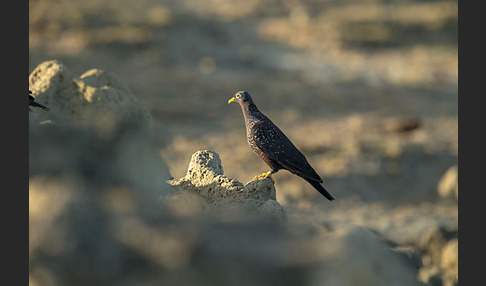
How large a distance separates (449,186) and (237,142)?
463cm

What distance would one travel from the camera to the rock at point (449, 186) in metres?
14.5

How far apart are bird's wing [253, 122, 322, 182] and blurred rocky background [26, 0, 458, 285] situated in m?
0.45

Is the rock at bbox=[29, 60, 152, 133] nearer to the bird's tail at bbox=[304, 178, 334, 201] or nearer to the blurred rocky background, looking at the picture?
the blurred rocky background

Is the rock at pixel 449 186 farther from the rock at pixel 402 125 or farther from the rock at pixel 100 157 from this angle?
the rock at pixel 100 157

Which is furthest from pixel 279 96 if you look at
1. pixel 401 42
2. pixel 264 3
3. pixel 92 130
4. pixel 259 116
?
pixel 92 130

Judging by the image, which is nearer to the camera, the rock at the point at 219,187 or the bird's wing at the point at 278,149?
the rock at the point at 219,187

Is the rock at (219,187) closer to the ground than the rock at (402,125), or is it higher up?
closer to the ground

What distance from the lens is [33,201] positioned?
377 cm

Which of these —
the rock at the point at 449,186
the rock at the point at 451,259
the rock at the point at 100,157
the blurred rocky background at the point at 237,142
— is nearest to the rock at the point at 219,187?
the blurred rocky background at the point at 237,142

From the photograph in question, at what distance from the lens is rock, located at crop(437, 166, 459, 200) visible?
14531 millimetres

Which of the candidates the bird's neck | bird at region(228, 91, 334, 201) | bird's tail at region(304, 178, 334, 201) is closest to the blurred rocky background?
bird's tail at region(304, 178, 334, 201)

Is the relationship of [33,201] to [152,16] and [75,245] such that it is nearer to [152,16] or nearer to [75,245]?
[75,245]

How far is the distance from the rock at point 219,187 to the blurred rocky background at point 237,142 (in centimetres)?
1

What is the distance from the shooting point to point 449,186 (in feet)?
48.1
